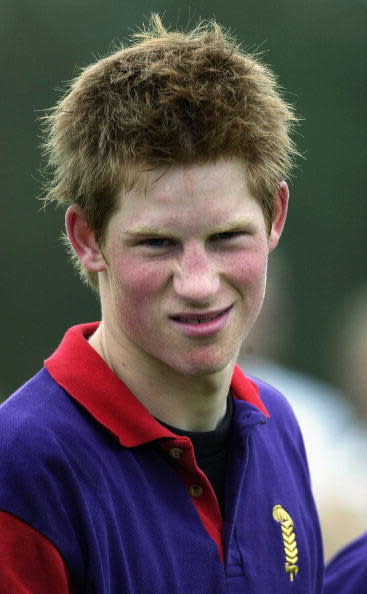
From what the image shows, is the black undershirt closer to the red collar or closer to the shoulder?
the red collar

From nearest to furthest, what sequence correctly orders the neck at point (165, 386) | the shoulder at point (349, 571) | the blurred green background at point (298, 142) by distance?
the neck at point (165, 386) → the shoulder at point (349, 571) → the blurred green background at point (298, 142)

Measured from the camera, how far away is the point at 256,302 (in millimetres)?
2340

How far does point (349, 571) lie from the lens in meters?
2.93

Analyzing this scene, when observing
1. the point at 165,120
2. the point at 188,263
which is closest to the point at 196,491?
the point at 188,263

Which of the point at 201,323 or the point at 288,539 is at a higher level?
the point at 201,323

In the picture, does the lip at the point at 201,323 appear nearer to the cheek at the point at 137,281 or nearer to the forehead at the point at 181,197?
the cheek at the point at 137,281

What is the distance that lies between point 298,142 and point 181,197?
950 centimetres

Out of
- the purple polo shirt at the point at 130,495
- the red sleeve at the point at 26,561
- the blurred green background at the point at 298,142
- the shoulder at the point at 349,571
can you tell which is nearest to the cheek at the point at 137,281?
the purple polo shirt at the point at 130,495

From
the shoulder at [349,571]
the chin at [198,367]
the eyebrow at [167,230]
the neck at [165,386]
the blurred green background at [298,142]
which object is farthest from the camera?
the blurred green background at [298,142]

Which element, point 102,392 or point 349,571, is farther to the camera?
point 349,571

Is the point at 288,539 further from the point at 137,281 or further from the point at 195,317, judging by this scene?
the point at 137,281

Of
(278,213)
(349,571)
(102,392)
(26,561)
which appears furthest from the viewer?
(349,571)

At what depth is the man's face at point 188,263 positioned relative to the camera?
2166mm

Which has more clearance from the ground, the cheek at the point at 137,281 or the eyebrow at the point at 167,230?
the eyebrow at the point at 167,230
